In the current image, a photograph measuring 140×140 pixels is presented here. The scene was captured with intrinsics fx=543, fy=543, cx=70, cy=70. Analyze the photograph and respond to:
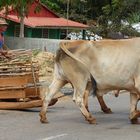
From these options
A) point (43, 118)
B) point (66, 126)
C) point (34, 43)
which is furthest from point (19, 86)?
point (34, 43)

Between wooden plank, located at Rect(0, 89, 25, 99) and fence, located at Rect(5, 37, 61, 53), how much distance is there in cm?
1625

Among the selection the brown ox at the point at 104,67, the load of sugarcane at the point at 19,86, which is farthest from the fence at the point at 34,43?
the brown ox at the point at 104,67

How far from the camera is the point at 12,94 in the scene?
1171 centimetres

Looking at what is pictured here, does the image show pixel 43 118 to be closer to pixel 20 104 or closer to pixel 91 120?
pixel 91 120

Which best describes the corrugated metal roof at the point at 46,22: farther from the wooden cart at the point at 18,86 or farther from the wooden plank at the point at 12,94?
the wooden plank at the point at 12,94

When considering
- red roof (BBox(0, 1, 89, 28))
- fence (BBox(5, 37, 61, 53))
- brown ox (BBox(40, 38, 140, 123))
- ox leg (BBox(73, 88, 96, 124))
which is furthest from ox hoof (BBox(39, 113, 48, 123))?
→ red roof (BBox(0, 1, 89, 28))

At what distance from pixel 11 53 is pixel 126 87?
3.87 m

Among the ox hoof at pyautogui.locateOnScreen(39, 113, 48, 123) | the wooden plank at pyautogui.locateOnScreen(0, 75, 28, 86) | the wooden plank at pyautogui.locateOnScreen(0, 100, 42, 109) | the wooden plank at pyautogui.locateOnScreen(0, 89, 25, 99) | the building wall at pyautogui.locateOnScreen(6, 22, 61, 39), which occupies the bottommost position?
the building wall at pyautogui.locateOnScreen(6, 22, 61, 39)

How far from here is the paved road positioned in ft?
28.4

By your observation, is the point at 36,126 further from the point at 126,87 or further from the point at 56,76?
the point at 126,87

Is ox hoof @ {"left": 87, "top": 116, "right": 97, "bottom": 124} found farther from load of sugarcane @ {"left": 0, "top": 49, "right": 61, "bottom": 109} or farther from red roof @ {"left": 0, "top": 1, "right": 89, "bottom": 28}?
red roof @ {"left": 0, "top": 1, "right": 89, "bottom": 28}

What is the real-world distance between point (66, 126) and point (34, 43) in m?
22.0

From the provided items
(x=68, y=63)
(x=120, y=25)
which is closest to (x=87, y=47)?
(x=68, y=63)

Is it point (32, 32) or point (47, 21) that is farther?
point (32, 32)
